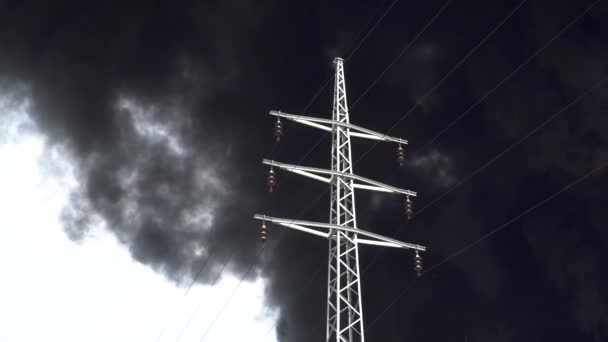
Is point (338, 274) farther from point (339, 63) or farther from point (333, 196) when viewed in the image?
point (339, 63)

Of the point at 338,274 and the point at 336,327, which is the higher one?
the point at 338,274

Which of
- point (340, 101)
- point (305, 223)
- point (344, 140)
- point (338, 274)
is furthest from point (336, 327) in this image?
point (340, 101)

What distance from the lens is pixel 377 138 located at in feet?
178

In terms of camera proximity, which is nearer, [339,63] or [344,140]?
[344,140]

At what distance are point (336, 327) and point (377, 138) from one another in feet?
47.7

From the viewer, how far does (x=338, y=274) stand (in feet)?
149

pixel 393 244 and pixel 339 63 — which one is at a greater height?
pixel 339 63

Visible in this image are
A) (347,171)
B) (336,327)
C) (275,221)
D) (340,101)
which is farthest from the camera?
(340,101)

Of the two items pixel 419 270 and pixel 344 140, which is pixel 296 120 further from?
pixel 419 270

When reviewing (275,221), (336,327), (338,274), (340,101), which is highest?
(340,101)

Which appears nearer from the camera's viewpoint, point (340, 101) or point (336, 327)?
point (336, 327)

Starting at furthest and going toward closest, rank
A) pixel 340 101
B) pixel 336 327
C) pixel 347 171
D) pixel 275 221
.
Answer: pixel 340 101
pixel 347 171
pixel 275 221
pixel 336 327

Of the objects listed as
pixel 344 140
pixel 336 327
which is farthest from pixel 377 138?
pixel 336 327

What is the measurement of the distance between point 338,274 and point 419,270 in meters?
6.44
